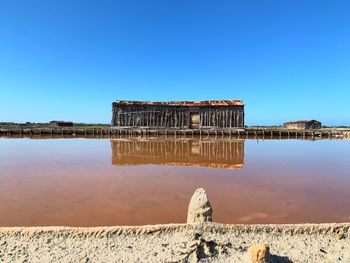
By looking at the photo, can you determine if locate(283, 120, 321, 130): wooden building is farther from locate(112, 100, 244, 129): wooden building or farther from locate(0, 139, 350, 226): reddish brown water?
locate(0, 139, 350, 226): reddish brown water

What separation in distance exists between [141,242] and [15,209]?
3.94 metres

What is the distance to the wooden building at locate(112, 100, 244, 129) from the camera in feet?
125

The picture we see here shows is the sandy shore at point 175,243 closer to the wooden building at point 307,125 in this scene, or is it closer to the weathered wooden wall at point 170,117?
the weathered wooden wall at point 170,117

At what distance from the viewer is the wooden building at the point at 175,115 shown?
38.1 metres

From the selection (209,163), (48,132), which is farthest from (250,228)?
(48,132)

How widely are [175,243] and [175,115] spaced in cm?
3406

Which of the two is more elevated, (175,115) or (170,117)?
(175,115)

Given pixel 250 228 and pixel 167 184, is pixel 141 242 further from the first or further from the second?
pixel 167 184

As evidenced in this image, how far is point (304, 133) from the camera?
43562 millimetres

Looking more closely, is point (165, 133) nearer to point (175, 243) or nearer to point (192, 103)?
point (192, 103)

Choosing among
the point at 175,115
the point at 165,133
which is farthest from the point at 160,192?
A: the point at 175,115

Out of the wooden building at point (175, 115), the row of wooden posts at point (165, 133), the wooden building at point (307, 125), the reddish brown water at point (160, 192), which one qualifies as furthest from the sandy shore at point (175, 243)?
the wooden building at point (307, 125)

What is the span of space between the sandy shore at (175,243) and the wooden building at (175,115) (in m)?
33.1

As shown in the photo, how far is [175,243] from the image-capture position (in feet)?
15.4
